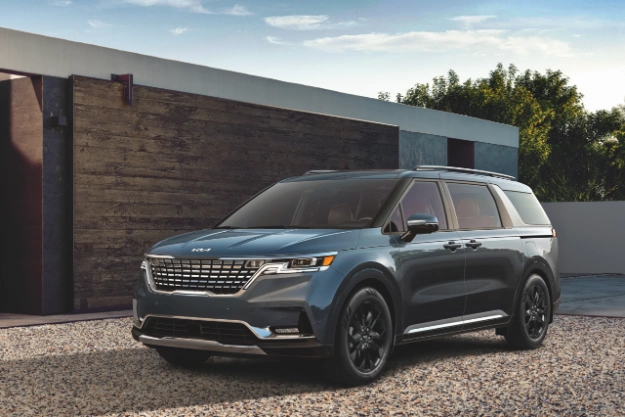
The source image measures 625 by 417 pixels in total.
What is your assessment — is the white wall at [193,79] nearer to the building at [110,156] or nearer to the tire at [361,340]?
the building at [110,156]

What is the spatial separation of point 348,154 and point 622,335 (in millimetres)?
9606

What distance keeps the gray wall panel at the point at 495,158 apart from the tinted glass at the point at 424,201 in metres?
17.3

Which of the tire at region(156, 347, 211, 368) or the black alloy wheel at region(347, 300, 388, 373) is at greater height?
the black alloy wheel at region(347, 300, 388, 373)

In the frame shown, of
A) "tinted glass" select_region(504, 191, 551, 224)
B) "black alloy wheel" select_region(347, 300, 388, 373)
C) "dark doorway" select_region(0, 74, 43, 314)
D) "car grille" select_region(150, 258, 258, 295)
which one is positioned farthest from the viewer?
"dark doorway" select_region(0, 74, 43, 314)

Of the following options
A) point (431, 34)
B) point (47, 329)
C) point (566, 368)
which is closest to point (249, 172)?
point (47, 329)

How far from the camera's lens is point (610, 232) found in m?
26.6

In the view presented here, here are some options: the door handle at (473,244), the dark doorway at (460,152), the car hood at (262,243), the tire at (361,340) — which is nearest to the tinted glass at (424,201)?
the door handle at (473,244)

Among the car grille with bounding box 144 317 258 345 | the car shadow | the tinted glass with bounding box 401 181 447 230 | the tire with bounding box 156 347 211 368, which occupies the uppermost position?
the tinted glass with bounding box 401 181 447 230

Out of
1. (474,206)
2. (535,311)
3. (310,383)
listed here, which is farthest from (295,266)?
(535,311)

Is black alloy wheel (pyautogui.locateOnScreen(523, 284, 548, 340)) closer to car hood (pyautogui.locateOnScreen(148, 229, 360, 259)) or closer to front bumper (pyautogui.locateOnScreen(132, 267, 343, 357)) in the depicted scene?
car hood (pyautogui.locateOnScreen(148, 229, 360, 259))

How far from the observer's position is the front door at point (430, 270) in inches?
326

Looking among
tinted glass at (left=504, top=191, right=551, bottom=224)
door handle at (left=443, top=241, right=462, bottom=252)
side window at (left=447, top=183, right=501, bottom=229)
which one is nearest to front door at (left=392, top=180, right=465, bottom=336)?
door handle at (left=443, top=241, right=462, bottom=252)

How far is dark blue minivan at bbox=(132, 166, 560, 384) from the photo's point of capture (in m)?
7.30

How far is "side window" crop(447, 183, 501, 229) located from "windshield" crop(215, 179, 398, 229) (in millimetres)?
964
